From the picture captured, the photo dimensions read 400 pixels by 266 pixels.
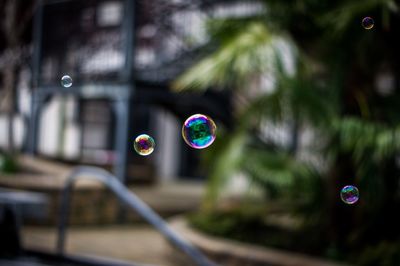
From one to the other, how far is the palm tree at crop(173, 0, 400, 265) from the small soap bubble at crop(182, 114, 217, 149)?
78cm

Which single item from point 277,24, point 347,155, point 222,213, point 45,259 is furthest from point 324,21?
point 45,259

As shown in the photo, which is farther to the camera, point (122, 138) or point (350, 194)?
point (122, 138)

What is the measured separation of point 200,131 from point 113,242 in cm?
351

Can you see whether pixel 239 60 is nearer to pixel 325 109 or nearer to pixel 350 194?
pixel 325 109

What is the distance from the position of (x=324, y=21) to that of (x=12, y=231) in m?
3.33

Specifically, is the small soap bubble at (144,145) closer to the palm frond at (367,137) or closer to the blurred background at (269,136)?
the blurred background at (269,136)

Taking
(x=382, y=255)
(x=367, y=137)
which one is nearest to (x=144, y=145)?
(x=367, y=137)

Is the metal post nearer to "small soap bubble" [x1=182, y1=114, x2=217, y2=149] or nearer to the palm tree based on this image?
the palm tree

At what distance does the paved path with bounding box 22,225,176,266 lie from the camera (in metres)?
6.80

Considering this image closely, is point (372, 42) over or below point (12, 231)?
over

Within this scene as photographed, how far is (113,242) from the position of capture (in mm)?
7629

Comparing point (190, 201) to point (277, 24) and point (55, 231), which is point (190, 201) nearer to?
point (55, 231)

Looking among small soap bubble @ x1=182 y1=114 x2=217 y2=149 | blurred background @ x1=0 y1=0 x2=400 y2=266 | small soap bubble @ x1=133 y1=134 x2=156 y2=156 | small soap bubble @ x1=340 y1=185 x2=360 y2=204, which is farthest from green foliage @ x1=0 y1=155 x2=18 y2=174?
small soap bubble @ x1=340 y1=185 x2=360 y2=204

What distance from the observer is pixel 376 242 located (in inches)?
232
